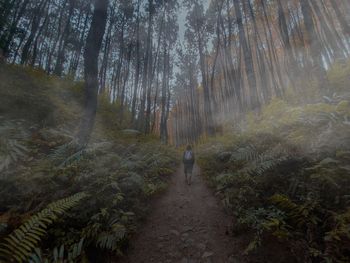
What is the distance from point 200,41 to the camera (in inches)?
851

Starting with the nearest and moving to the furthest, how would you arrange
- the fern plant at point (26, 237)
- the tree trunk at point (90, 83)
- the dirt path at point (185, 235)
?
the fern plant at point (26, 237) < the dirt path at point (185, 235) < the tree trunk at point (90, 83)

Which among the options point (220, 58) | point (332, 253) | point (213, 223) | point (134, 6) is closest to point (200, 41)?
point (220, 58)

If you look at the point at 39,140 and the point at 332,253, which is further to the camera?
the point at 39,140

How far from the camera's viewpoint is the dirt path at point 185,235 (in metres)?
3.48

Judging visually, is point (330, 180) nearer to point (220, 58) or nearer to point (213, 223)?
point (213, 223)

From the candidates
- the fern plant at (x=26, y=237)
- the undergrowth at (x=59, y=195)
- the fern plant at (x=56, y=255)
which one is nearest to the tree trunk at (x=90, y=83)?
the undergrowth at (x=59, y=195)

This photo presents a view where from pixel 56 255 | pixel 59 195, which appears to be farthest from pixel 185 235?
pixel 59 195

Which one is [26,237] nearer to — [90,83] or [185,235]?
[185,235]

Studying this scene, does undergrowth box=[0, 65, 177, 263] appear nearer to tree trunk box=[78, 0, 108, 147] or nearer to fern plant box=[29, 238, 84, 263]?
fern plant box=[29, 238, 84, 263]

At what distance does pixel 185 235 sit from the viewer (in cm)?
411

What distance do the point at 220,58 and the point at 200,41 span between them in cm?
378

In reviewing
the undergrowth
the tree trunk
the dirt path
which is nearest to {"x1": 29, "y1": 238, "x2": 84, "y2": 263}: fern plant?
the undergrowth

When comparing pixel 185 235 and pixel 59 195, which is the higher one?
pixel 59 195

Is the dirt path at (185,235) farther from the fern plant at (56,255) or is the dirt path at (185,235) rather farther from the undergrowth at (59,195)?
the fern plant at (56,255)
